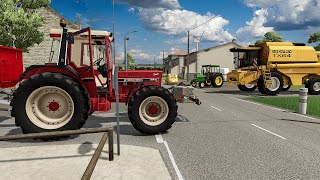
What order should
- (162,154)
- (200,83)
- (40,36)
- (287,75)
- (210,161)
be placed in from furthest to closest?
1. (200,83)
2. (40,36)
3. (287,75)
4. (162,154)
5. (210,161)

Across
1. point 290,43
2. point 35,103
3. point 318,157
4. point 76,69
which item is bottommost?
point 318,157

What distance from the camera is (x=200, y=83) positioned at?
28.2 metres

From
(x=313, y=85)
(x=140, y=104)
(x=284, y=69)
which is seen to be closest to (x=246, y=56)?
(x=284, y=69)

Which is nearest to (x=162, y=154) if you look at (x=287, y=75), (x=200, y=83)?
(x=287, y=75)

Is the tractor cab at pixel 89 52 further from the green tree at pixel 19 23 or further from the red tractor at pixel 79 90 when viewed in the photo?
the green tree at pixel 19 23

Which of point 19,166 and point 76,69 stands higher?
point 76,69

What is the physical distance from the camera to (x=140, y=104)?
6.86m

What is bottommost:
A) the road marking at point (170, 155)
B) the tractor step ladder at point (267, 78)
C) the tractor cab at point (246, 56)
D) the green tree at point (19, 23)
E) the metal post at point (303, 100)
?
the road marking at point (170, 155)

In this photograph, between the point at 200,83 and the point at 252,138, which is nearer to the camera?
the point at 252,138

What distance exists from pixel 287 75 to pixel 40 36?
60.3 ft

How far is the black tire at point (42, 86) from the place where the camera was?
6441mm

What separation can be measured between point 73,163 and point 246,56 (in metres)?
17.5

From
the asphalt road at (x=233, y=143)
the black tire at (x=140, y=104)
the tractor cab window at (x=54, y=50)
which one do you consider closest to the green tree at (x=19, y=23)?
the asphalt road at (x=233, y=143)

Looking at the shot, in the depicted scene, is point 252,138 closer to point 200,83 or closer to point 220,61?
point 200,83
